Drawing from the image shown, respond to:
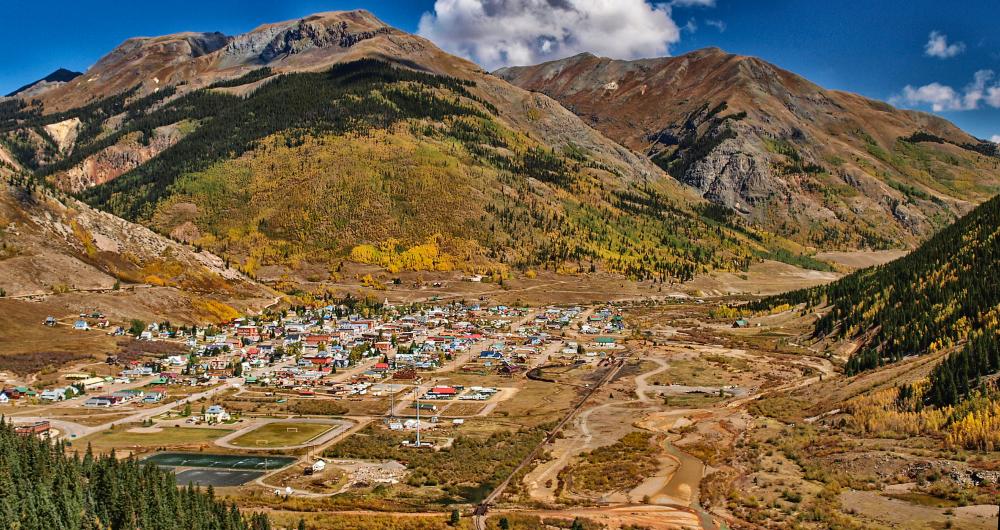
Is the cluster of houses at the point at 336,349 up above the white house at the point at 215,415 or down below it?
above

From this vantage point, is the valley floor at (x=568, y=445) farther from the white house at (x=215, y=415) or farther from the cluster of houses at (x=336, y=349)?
the cluster of houses at (x=336, y=349)

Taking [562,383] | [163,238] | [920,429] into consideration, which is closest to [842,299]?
[562,383]

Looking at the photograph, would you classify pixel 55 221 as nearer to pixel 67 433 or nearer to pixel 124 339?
pixel 124 339

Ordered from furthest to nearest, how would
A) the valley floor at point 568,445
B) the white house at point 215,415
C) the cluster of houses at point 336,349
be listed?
the cluster of houses at point 336,349
the white house at point 215,415
the valley floor at point 568,445

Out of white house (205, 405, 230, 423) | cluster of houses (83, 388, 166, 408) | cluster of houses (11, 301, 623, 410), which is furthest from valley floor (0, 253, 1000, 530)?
cluster of houses (11, 301, 623, 410)

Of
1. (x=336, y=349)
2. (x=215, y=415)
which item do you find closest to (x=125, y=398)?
(x=215, y=415)

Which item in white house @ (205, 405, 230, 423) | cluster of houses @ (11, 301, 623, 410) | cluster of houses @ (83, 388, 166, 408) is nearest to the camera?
white house @ (205, 405, 230, 423)

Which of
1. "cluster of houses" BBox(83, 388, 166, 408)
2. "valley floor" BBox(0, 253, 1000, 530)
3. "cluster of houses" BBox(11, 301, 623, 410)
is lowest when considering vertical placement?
"valley floor" BBox(0, 253, 1000, 530)

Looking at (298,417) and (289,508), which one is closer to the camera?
(289,508)

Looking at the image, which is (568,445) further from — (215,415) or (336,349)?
(336,349)

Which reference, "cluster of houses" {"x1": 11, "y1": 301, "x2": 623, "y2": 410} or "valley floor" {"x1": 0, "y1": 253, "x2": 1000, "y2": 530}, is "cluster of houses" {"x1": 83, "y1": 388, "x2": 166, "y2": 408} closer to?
"cluster of houses" {"x1": 11, "y1": 301, "x2": 623, "y2": 410}

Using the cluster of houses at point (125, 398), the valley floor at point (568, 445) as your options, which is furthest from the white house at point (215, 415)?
the cluster of houses at point (125, 398)
